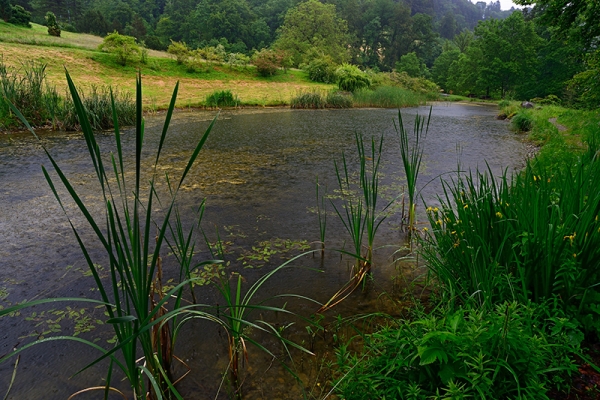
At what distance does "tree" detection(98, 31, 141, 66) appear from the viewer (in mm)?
19234

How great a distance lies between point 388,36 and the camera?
6366cm

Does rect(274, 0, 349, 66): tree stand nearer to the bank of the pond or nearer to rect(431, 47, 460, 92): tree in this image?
rect(431, 47, 460, 92): tree

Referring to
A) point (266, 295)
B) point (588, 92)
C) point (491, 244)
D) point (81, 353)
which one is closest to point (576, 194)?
point (491, 244)

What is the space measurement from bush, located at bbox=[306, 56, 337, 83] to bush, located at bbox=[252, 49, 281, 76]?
2.97m

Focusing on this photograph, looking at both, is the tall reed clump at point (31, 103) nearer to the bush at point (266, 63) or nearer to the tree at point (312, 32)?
the bush at point (266, 63)

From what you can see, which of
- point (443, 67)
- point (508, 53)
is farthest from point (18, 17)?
point (443, 67)

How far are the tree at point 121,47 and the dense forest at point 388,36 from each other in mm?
6932

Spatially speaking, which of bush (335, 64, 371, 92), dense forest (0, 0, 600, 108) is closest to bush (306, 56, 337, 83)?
dense forest (0, 0, 600, 108)

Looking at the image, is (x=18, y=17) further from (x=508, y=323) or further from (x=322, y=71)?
(x=508, y=323)

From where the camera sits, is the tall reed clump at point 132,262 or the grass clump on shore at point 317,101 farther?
the grass clump on shore at point 317,101

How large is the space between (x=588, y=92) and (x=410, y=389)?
11185mm

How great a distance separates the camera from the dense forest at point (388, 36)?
11433mm

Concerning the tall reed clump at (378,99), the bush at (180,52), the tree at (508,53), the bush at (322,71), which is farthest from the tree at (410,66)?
the bush at (180,52)

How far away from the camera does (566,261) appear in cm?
139
